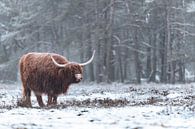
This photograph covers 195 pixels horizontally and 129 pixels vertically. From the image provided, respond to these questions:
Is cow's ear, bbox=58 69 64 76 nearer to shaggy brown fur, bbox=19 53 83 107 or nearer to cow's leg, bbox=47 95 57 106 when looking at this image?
shaggy brown fur, bbox=19 53 83 107

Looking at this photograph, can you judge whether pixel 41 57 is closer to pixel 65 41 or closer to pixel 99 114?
pixel 99 114

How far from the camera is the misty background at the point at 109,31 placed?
41.9 m

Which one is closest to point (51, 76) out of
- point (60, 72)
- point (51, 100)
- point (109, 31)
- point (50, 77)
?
point (50, 77)

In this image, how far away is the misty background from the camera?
4191 cm

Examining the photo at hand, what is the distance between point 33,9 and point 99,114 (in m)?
41.2

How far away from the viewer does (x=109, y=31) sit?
41.1m

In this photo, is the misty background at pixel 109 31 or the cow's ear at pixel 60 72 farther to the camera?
the misty background at pixel 109 31

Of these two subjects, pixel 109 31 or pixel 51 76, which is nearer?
pixel 51 76

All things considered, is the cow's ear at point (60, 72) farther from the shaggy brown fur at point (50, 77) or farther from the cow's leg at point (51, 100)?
the cow's leg at point (51, 100)

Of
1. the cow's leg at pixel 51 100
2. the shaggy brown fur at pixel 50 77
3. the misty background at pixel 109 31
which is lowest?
the cow's leg at pixel 51 100

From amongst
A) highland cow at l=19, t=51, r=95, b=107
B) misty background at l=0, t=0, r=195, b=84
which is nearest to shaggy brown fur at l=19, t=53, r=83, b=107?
highland cow at l=19, t=51, r=95, b=107

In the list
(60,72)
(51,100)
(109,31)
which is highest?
(109,31)

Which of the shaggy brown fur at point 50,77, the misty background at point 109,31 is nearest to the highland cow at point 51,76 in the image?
the shaggy brown fur at point 50,77

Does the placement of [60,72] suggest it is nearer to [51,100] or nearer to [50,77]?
[50,77]
